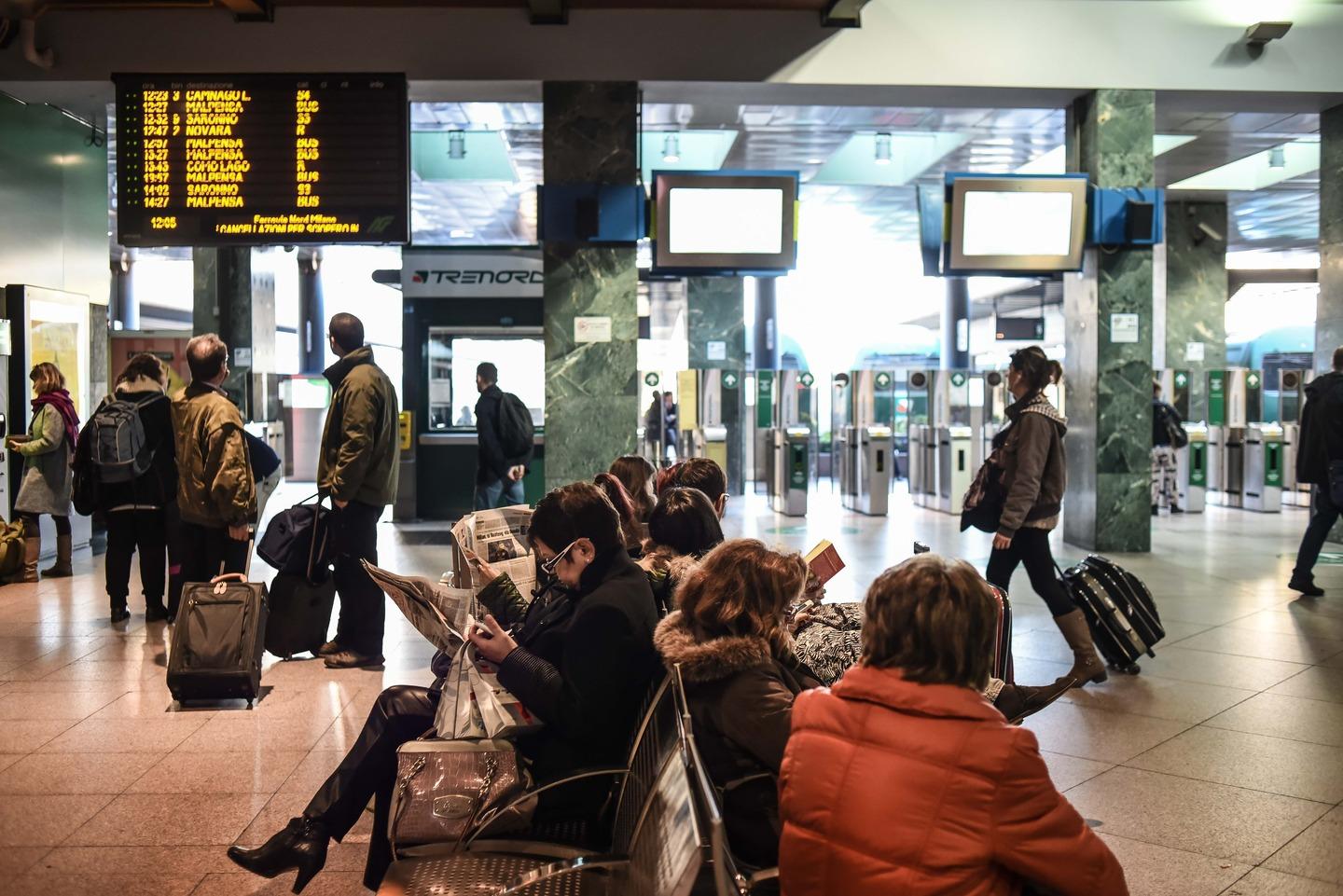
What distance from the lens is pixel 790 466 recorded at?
13531 mm

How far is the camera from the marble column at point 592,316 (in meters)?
8.35

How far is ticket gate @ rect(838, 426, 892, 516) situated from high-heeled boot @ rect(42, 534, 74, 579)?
8.24 meters

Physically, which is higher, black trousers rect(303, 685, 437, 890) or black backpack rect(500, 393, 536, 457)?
black backpack rect(500, 393, 536, 457)

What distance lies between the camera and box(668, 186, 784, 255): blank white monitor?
8164 mm

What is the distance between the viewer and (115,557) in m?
6.59

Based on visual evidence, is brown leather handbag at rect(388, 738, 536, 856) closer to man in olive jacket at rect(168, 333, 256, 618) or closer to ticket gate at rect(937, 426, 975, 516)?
man in olive jacket at rect(168, 333, 256, 618)

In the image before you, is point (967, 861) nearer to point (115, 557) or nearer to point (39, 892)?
point (39, 892)

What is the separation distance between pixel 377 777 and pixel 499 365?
9.11 meters

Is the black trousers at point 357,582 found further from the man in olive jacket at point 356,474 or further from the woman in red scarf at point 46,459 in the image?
the woman in red scarf at point 46,459

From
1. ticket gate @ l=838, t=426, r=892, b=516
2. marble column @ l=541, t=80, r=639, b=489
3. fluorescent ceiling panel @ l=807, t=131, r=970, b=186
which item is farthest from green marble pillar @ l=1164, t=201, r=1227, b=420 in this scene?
marble column @ l=541, t=80, r=639, b=489

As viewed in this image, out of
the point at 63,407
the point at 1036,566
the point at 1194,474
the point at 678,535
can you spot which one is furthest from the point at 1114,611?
the point at 1194,474

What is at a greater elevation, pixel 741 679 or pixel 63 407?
pixel 63 407

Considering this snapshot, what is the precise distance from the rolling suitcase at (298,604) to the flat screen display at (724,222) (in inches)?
140

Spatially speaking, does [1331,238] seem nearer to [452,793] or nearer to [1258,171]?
[1258,171]
